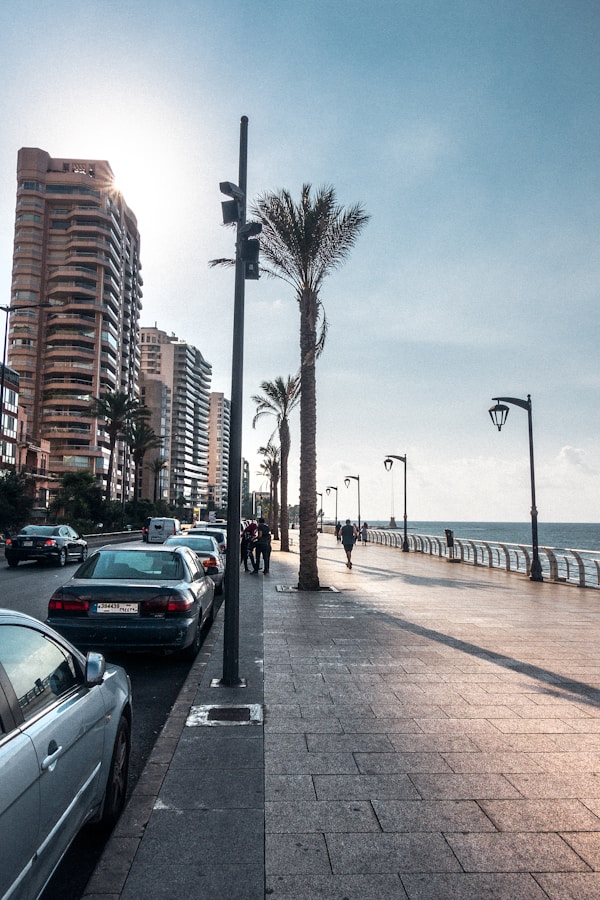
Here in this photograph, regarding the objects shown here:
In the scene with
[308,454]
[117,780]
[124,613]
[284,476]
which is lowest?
[117,780]

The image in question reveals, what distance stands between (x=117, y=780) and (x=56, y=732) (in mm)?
1293

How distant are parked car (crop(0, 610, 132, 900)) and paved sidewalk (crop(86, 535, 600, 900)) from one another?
42 centimetres

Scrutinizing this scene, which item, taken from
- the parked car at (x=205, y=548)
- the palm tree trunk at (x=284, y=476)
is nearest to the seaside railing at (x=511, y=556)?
the palm tree trunk at (x=284, y=476)

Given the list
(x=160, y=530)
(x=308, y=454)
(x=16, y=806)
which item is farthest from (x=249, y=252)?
(x=160, y=530)

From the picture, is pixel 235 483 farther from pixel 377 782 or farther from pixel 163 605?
pixel 377 782

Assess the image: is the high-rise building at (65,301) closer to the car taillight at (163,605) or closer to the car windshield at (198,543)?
the car windshield at (198,543)

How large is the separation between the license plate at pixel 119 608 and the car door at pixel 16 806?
499 cm

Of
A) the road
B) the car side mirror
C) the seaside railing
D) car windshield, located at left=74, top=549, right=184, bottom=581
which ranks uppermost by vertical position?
car windshield, located at left=74, top=549, right=184, bottom=581

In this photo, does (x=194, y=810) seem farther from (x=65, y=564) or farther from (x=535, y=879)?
(x=65, y=564)

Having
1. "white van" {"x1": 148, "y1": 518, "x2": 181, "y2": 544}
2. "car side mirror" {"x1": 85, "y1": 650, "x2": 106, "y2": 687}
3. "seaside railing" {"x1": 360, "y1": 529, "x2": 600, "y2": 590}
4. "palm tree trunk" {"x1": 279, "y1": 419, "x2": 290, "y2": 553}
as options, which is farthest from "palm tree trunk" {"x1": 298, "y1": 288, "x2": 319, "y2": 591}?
"white van" {"x1": 148, "y1": 518, "x2": 181, "y2": 544}

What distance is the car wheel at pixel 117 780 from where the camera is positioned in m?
3.54

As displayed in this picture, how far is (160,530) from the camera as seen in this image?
33.2m

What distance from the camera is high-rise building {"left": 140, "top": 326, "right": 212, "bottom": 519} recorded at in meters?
158

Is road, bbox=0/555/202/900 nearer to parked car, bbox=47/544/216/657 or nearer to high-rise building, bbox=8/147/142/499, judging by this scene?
parked car, bbox=47/544/216/657
